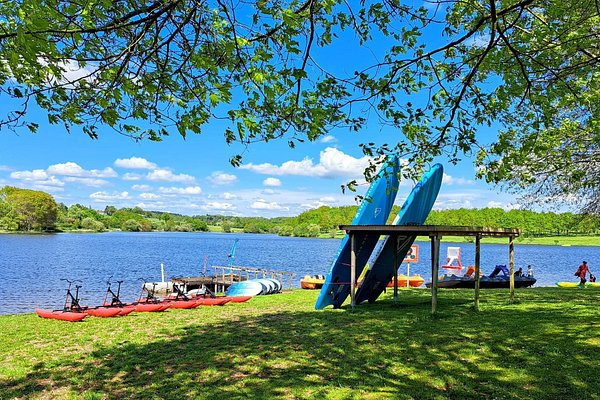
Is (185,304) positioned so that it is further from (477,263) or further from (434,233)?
(477,263)

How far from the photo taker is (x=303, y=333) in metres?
9.71

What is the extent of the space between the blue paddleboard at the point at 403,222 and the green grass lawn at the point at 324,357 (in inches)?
104

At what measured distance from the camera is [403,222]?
14.1 m

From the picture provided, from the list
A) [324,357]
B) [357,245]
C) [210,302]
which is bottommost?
[210,302]

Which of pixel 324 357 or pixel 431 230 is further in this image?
pixel 431 230

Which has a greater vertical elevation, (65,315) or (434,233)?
(434,233)

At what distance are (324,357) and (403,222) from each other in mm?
7317

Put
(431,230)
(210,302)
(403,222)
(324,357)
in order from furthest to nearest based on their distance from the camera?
(210,302) → (403,222) → (431,230) → (324,357)

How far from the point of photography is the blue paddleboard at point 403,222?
559 inches

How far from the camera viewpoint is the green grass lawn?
19.5ft

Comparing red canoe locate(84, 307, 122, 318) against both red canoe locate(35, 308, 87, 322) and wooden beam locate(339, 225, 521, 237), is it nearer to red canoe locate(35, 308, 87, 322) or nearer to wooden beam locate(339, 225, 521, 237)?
red canoe locate(35, 308, 87, 322)

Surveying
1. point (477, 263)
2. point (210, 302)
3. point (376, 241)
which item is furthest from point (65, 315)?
point (477, 263)

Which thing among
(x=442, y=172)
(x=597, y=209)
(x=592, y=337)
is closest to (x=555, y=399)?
(x=592, y=337)

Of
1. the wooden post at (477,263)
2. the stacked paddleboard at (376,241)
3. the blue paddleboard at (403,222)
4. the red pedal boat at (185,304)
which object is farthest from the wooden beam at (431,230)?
the red pedal boat at (185,304)
